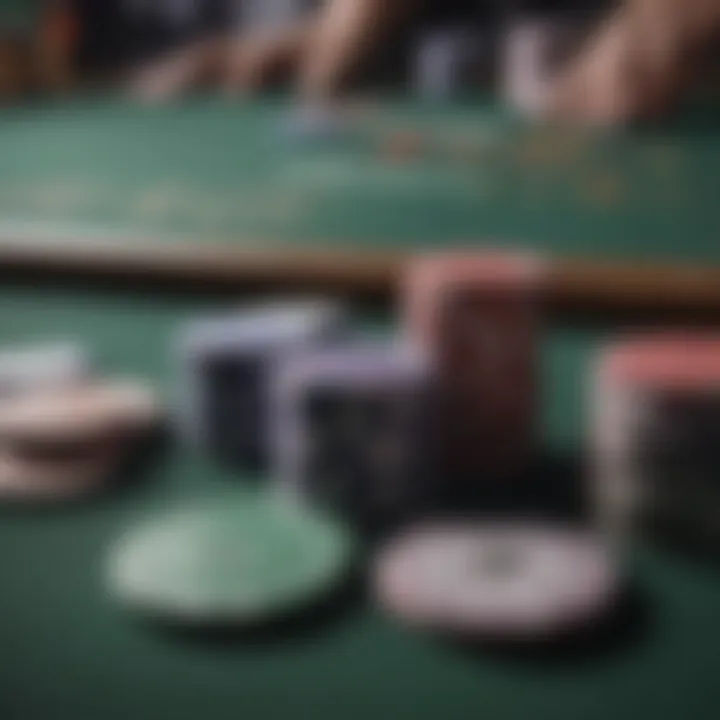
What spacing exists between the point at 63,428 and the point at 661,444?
34 centimetres

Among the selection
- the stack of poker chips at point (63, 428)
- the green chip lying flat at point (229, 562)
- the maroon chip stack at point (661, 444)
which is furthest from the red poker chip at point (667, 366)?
the stack of poker chips at point (63, 428)

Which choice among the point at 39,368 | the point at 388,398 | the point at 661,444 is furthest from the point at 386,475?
the point at 39,368

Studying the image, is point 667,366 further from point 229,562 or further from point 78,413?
point 78,413

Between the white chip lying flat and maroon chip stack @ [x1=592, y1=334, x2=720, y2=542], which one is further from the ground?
maroon chip stack @ [x1=592, y1=334, x2=720, y2=542]

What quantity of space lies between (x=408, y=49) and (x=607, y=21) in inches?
6.0

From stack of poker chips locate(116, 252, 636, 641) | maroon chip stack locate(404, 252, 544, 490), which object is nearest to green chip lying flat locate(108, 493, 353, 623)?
stack of poker chips locate(116, 252, 636, 641)

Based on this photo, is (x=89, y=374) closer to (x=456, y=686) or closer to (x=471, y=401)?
(x=471, y=401)

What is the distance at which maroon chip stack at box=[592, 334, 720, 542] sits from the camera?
73 centimetres

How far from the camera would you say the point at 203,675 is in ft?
2.07

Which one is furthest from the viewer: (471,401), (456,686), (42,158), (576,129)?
(42,158)

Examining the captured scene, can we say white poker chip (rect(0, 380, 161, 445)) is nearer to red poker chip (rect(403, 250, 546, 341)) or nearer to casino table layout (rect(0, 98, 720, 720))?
casino table layout (rect(0, 98, 720, 720))

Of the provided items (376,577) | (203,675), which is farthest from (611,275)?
(203,675)

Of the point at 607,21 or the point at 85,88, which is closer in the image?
the point at 607,21

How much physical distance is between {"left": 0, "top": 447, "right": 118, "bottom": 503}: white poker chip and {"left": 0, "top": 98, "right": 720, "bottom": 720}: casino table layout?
0.02 metres
